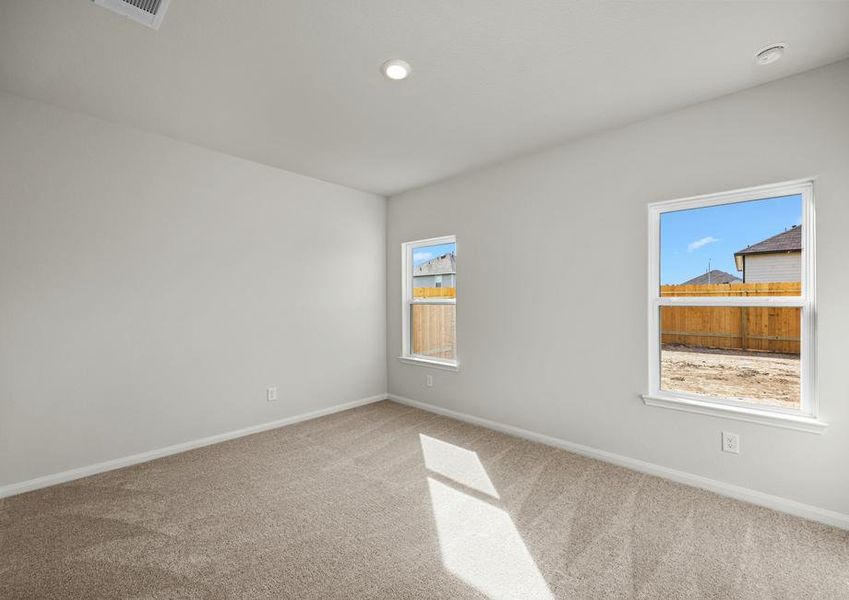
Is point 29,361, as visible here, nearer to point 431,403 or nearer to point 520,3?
point 431,403

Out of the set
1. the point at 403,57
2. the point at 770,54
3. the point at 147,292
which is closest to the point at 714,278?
the point at 770,54

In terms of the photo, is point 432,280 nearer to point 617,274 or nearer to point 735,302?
point 617,274

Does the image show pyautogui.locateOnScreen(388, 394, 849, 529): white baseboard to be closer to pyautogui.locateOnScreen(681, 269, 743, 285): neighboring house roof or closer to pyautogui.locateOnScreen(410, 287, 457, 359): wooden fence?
pyautogui.locateOnScreen(410, 287, 457, 359): wooden fence

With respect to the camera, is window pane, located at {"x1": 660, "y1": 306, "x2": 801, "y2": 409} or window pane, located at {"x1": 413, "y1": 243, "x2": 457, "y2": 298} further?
window pane, located at {"x1": 413, "y1": 243, "x2": 457, "y2": 298}

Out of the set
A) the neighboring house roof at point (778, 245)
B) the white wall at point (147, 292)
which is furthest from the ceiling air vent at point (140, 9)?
the neighboring house roof at point (778, 245)

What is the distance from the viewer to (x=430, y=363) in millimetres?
4195

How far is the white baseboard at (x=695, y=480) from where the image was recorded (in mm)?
2121

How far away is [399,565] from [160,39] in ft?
9.40

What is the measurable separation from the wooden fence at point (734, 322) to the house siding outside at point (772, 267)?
0.04 metres

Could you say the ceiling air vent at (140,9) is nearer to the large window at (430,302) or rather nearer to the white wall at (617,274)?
the white wall at (617,274)

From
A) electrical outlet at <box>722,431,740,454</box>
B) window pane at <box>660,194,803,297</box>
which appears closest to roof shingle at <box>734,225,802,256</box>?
window pane at <box>660,194,803,297</box>

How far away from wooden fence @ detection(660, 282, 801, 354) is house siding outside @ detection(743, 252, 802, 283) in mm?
38

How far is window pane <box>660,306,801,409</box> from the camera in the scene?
2297 millimetres

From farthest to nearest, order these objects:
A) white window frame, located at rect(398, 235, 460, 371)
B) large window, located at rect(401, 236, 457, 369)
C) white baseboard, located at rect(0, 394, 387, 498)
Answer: white window frame, located at rect(398, 235, 460, 371), large window, located at rect(401, 236, 457, 369), white baseboard, located at rect(0, 394, 387, 498)
